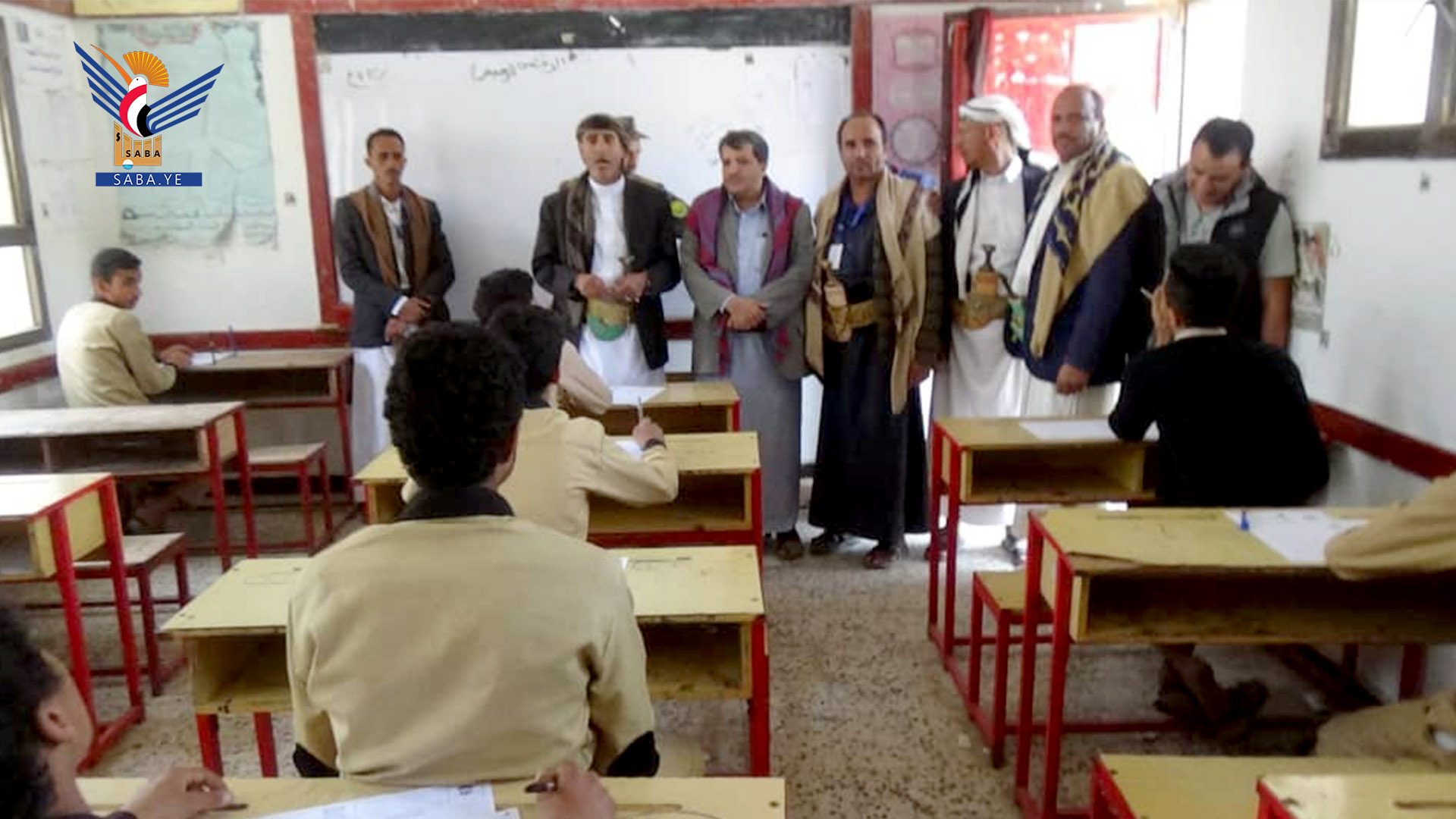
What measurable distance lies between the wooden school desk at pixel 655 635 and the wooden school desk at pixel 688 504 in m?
0.48

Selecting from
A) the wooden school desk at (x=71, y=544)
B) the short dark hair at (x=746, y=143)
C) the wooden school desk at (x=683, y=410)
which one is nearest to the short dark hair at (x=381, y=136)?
the short dark hair at (x=746, y=143)

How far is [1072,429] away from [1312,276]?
0.87 m

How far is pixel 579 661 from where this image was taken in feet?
4.33

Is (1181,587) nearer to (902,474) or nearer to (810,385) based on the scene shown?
(902,474)

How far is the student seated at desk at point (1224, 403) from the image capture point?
258cm

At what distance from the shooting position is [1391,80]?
285 cm

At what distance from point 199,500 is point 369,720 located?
4249mm

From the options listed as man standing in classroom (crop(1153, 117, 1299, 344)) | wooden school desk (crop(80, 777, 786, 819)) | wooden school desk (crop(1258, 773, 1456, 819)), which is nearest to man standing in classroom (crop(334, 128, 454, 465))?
man standing in classroom (crop(1153, 117, 1299, 344))

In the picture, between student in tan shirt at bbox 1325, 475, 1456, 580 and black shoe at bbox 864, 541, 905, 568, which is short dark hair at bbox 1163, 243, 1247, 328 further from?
black shoe at bbox 864, 541, 905, 568

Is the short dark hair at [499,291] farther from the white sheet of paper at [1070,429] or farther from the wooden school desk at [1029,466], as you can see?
the white sheet of paper at [1070,429]

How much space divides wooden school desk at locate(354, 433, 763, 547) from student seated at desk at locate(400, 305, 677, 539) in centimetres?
36

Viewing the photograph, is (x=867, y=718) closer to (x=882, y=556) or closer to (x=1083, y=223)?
(x=882, y=556)

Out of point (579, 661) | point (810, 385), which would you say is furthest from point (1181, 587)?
point (810, 385)

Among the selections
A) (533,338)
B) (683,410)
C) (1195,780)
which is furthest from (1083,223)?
(1195,780)
